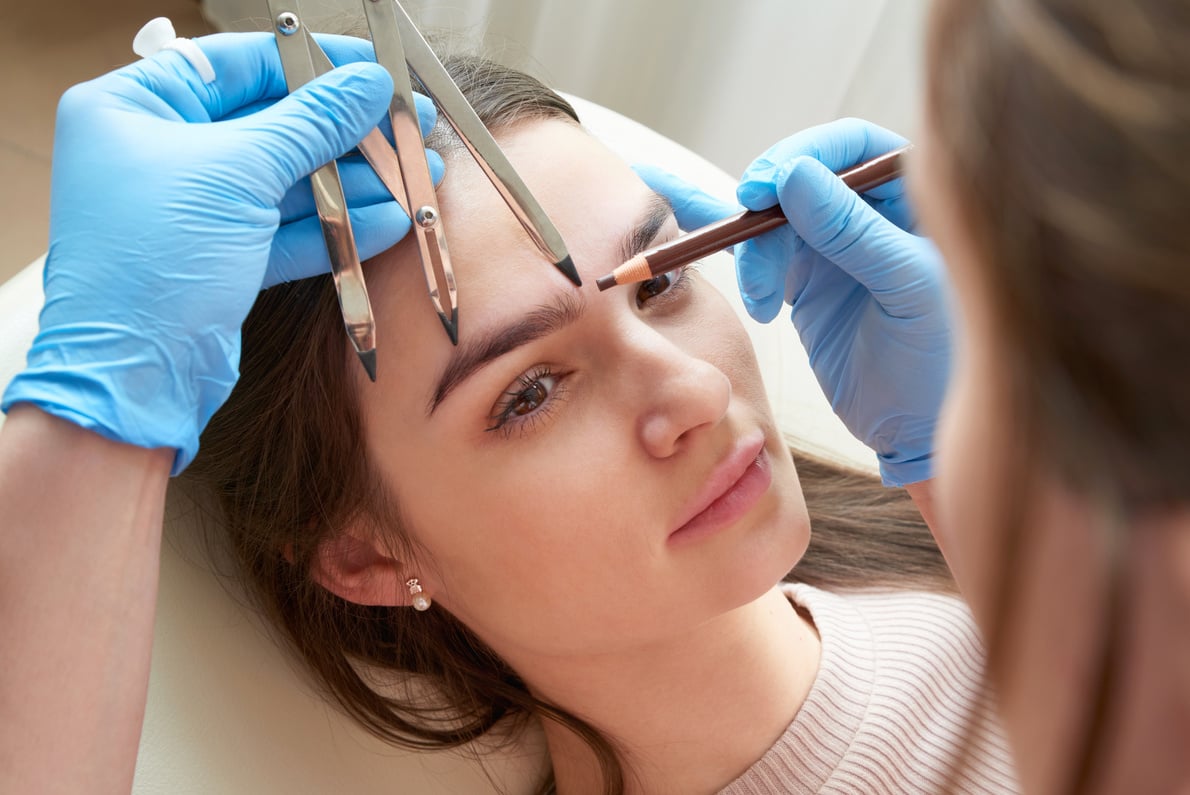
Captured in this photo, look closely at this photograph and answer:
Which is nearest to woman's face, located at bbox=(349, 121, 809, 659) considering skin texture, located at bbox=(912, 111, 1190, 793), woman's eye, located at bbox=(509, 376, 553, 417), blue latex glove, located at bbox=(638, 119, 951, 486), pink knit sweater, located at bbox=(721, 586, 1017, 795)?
woman's eye, located at bbox=(509, 376, 553, 417)

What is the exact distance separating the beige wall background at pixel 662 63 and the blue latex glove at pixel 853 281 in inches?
34.3

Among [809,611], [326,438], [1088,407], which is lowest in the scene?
[809,611]

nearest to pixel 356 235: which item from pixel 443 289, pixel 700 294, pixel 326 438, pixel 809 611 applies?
pixel 443 289

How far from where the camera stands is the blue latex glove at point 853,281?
1012 millimetres

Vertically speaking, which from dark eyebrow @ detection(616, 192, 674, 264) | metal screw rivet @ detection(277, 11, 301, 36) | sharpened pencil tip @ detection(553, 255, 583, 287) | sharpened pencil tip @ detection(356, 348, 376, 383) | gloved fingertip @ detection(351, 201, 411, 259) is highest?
metal screw rivet @ detection(277, 11, 301, 36)

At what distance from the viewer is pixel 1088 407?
1.33 feet

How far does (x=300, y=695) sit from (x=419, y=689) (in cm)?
15

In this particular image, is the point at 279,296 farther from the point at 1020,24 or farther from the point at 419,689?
the point at 1020,24

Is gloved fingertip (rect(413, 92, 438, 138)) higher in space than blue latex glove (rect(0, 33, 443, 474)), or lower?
higher

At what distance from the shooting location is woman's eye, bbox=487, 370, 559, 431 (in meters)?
0.94

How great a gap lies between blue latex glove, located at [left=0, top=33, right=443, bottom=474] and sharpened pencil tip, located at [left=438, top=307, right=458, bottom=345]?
89 mm

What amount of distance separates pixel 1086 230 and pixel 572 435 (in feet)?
1.98

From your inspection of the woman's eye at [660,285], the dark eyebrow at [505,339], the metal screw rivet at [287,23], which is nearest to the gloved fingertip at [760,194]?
the woman's eye at [660,285]

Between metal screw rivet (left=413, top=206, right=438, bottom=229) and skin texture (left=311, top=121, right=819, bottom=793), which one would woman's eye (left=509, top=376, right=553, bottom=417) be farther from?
metal screw rivet (left=413, top=206, right=438, bottom=229)
